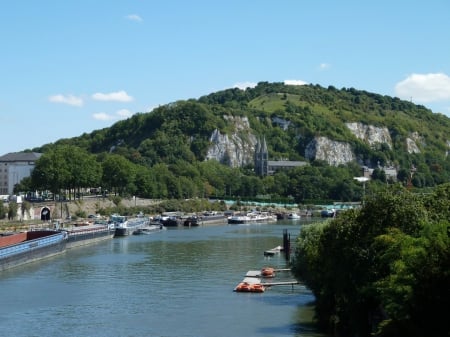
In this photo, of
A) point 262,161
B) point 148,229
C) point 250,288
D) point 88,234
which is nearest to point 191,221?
point 148,229

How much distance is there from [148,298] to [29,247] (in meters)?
17.3

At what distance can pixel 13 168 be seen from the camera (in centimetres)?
14412

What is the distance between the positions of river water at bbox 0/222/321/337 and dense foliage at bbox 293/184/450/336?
2.29m

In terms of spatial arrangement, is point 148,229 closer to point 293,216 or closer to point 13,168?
point 293,216

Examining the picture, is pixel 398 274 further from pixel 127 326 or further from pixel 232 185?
pixel 232 185

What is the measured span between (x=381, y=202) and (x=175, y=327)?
9899 millimetres

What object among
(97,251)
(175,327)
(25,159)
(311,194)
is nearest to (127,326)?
(175,327)

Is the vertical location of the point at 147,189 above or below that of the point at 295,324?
above

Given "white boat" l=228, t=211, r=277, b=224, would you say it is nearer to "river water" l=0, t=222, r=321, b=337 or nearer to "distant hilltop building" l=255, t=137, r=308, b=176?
"river water" l=0, t=222, r=321, b=337

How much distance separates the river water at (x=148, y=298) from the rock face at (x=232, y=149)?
416 feet

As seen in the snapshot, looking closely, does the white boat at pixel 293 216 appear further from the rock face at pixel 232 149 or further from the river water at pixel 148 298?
the river water at pixel 148 298

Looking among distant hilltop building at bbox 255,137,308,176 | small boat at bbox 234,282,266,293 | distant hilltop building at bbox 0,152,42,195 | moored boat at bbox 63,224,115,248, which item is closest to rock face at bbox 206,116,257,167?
distant hilltop building at bbox 255,137,308,176

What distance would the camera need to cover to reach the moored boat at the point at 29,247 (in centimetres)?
5056

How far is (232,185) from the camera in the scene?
160 m
